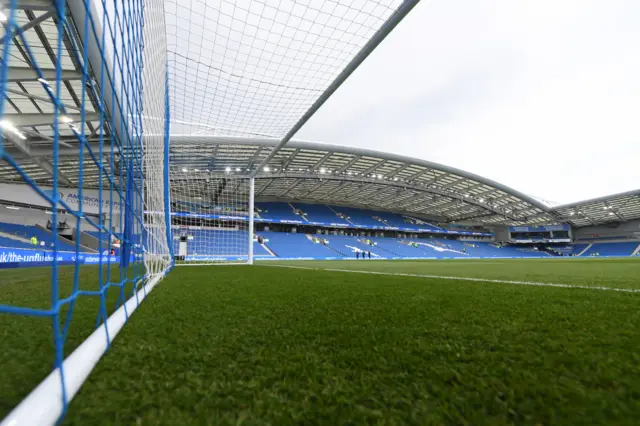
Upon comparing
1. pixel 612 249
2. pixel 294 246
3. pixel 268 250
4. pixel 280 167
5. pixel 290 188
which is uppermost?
pixel 280 167

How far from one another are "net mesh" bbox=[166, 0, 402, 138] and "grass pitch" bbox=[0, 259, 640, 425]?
3122 millimetres

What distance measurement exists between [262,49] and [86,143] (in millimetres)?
4063

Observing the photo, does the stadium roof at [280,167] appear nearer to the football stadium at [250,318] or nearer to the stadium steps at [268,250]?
the football stadium at [250,318]

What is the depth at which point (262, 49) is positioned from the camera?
446 cm

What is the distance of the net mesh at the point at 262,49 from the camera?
356 cm

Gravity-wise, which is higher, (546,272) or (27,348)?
(27,348)

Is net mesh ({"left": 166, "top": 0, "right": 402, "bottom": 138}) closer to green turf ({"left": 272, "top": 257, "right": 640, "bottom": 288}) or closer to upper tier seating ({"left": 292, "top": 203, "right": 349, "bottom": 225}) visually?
green turf ({"left": 272, "top": 257, "right": 640, "bottom": 288})

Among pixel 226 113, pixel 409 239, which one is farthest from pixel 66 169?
pixel 409 239

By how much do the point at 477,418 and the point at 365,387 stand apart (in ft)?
0.74

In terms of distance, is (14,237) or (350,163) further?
(350,163)

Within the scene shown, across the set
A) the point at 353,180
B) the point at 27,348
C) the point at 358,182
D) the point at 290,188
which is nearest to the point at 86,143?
the point at 27,348

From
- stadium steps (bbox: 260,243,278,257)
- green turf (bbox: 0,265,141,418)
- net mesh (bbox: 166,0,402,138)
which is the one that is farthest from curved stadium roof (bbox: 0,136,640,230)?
green turf (bbox: 0,265,141,418)

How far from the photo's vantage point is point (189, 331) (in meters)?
1.17

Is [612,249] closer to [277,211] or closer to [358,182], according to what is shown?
[358,182]
